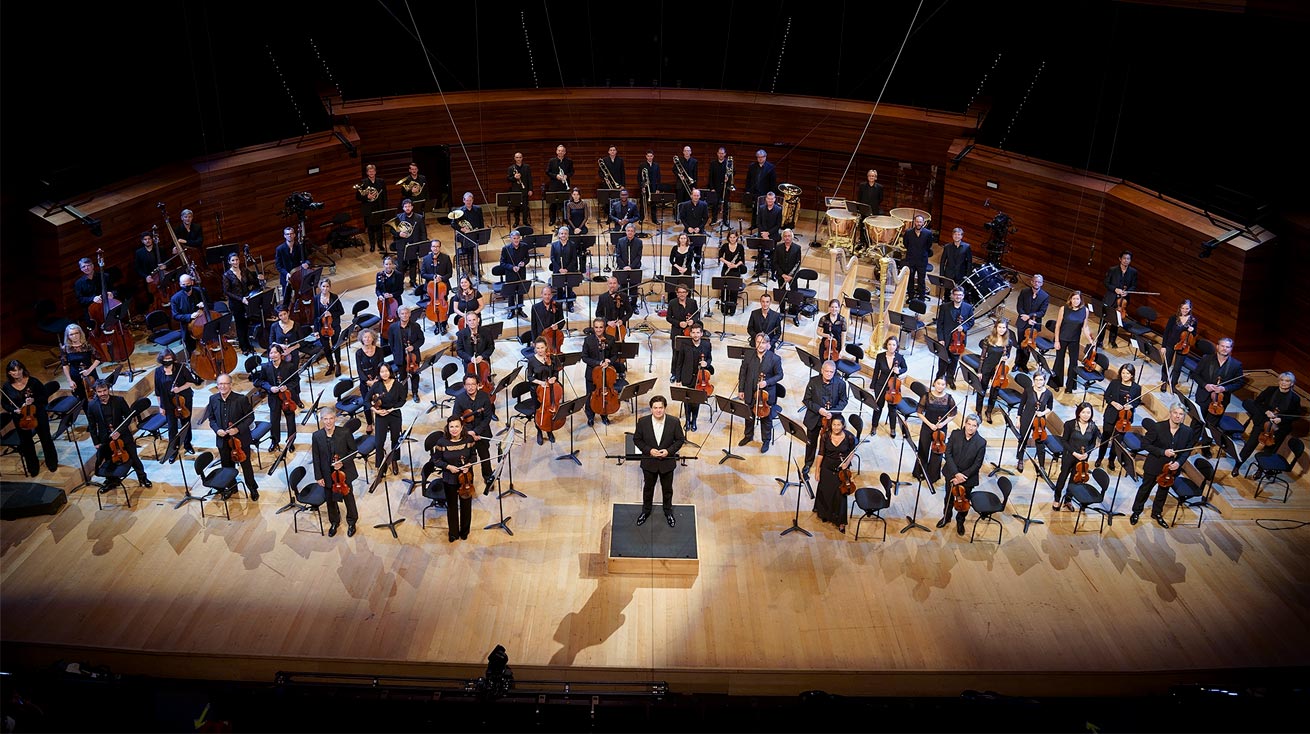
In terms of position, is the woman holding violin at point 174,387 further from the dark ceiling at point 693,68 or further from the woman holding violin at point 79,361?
the dark ceiling at point 693,68

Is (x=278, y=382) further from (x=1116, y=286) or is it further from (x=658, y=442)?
(x=1116, y=286)

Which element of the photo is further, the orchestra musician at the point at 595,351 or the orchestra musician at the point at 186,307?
the orchestra musician at the point at 186,307

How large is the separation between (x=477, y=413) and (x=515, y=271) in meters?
3.68

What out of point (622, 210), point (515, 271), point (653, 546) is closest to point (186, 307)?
point (515, 271)

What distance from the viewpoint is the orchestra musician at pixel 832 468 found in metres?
8.55

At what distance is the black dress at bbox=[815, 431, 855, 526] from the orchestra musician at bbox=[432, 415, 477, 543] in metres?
2.91

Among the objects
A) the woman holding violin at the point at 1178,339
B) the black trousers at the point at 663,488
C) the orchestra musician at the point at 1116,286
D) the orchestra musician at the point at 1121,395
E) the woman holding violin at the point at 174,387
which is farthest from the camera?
the orchestra musician at the point at 1116,286

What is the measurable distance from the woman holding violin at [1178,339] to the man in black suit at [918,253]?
2769mm

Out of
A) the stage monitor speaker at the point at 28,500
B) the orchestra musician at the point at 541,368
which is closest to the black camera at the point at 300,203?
the orchestra musician at the point at 541,368

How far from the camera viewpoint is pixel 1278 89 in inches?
446

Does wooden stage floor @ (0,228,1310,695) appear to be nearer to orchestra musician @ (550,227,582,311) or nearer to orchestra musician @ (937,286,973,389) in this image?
orchestra musician @ (937,286,973,389)

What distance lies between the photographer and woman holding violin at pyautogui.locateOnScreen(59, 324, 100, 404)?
30.9 ft

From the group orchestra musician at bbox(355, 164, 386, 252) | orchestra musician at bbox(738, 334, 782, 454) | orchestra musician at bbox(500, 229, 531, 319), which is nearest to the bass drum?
orchestra musician at bbox(738, 334, 782, 454)

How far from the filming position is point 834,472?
8.77 m
